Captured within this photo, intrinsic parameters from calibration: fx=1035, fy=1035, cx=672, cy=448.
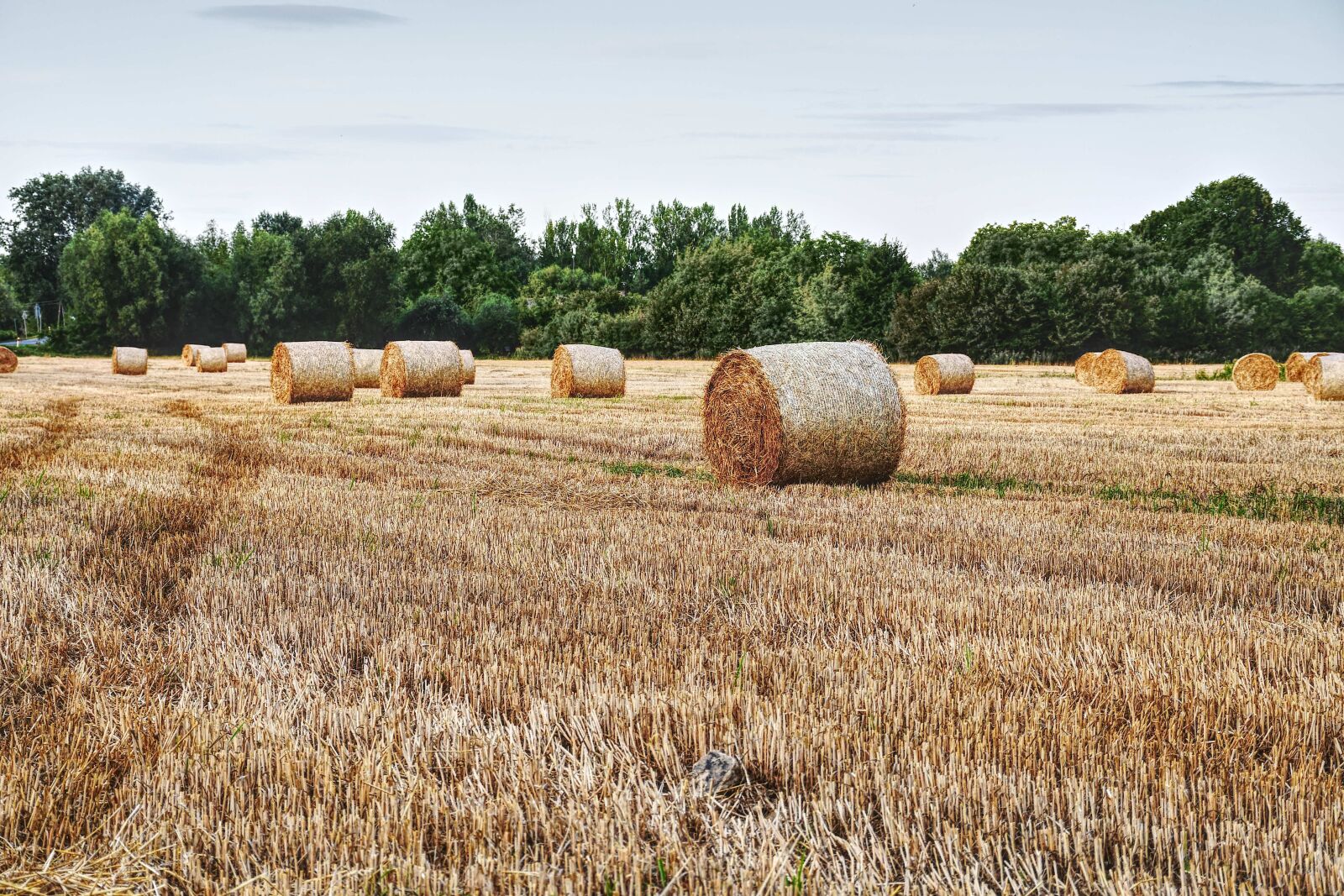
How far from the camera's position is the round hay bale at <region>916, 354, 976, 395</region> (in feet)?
88.3

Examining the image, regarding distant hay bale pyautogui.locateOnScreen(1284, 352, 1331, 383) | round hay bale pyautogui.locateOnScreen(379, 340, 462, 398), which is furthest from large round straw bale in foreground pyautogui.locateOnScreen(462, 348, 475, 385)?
distant hay bale pyautogui.locateOnScreen(1284, 352, 1331, 383)

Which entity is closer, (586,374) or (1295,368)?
(586,374)

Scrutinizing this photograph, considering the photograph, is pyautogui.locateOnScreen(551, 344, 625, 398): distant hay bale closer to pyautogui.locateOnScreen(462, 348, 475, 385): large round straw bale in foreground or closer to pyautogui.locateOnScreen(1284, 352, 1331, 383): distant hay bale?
pyautogui.locateOnScreen(462, 348, 475, 385): large round straw bale in foreground

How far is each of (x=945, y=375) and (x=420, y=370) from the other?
43.9 ft

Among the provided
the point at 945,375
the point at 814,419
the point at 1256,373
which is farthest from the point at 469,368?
the point at 814,419

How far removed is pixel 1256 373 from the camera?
28094 millimetres

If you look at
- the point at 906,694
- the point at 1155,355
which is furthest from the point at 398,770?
the point at 1155,355

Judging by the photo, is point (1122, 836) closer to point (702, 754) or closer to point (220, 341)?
point (702, 754)

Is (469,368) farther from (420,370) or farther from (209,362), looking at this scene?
(209,362)

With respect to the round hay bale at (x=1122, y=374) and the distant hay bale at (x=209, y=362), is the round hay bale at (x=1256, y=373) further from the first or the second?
the distant hay bale at (x=209, y=362)

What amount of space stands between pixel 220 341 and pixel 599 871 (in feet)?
206

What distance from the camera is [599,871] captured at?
7.82 ft

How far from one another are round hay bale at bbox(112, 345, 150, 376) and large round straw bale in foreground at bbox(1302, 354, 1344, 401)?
117 feet

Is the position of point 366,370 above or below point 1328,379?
below
